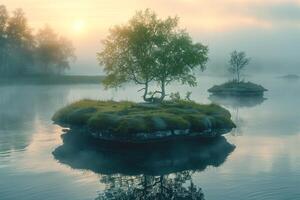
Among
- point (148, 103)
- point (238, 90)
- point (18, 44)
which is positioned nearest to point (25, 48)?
point (18, 44)

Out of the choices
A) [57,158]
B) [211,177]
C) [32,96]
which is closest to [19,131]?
[57,158]

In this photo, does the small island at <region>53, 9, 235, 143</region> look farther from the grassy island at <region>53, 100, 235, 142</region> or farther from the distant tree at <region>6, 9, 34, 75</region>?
the distant tree at <region>6, 9, 34, 75</region>

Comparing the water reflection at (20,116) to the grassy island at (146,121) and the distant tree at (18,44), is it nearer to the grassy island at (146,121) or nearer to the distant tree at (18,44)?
the grassy island at (146,121)

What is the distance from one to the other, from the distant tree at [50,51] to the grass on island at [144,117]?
377 ft

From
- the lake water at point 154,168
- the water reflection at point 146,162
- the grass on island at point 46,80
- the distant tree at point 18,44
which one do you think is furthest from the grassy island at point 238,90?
the water reflection at point 146,162

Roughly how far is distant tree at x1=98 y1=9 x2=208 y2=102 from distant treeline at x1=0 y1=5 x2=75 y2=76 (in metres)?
103

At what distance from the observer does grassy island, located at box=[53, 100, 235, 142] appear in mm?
52875

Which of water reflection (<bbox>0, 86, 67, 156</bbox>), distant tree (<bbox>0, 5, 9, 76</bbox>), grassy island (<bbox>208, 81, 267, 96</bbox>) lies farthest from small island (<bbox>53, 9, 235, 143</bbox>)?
distant tree (<bbox>0, 5, 9, 76</bbox>)

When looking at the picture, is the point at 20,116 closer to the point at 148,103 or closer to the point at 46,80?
the point at 148,103

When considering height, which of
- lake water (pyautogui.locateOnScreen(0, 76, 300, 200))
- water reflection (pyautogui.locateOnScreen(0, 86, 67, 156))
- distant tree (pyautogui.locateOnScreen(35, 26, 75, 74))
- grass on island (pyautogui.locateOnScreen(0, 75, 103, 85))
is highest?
distant tree (pyautogui.locateOnScreen(35, 26, 75, 74))

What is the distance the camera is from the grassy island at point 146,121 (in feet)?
173

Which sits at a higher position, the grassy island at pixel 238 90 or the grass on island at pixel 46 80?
the grass on island at pixel 46 80

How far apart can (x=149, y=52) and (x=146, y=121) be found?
2555 cm

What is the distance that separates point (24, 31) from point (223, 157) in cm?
14175
